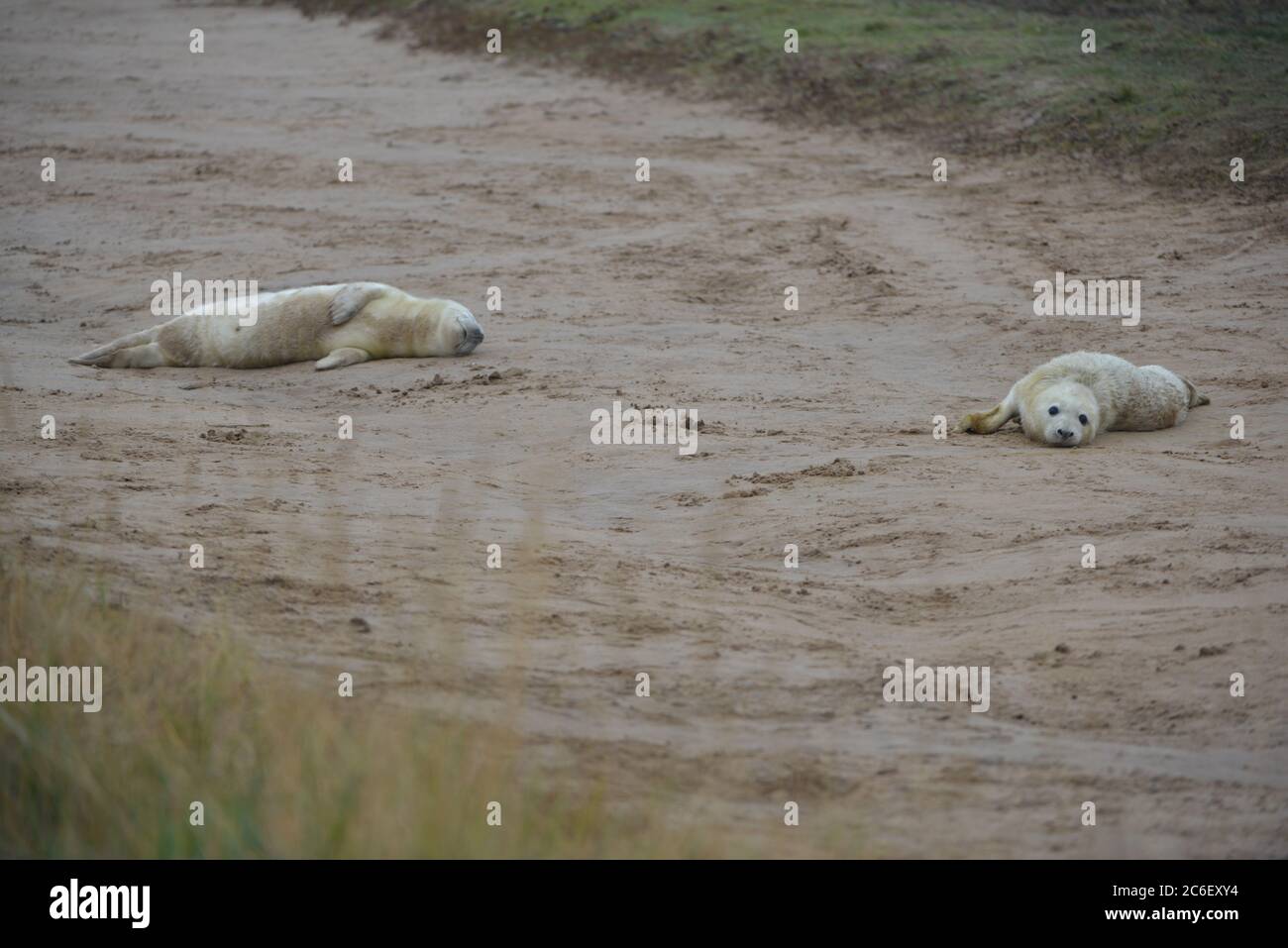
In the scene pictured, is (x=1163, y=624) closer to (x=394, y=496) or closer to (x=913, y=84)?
(x=394, y=496)

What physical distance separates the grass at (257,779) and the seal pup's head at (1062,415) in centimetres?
442

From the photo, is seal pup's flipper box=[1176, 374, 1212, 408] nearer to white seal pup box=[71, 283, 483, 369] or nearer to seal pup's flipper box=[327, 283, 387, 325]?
white seal pup box=[71, 283, 483, 369]

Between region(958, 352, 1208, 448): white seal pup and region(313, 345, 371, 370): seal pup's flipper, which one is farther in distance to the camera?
region(313, 345, 371, 370): seal pup's flipper

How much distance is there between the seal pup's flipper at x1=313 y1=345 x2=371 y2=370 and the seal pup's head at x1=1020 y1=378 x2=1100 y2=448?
4182 mm

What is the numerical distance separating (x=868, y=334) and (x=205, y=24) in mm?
14837

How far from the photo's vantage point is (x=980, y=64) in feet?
49.8

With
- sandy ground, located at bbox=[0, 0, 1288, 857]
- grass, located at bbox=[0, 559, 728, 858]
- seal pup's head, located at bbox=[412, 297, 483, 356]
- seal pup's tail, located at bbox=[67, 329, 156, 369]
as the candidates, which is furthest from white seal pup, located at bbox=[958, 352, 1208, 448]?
seal pup's tail, located at bbox=[67, 329, 156, 369]

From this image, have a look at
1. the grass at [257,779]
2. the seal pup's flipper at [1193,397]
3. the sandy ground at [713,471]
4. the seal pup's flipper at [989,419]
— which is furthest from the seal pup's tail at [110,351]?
the seal pup's flipper at [1193,397]

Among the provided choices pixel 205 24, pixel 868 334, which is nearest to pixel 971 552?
pixel 868 334

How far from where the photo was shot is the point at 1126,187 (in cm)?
1270

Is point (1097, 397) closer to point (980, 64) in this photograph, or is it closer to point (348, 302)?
point (348, 302)

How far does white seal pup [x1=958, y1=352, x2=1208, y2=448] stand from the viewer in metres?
7.88

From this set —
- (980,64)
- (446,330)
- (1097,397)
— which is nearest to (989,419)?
(1097,397)

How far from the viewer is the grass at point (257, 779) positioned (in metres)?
3.43
